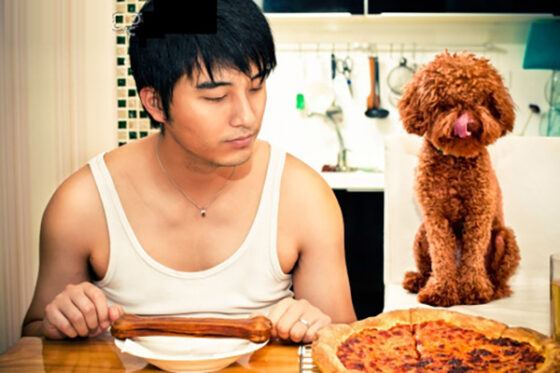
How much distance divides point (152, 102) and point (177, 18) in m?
0.16

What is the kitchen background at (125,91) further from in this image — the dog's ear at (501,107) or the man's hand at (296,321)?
the dog's ear at (501,107)

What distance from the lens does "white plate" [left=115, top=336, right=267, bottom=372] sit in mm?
638

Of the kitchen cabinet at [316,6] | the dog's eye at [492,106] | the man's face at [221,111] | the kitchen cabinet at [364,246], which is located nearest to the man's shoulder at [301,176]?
the man's face at [221,111]

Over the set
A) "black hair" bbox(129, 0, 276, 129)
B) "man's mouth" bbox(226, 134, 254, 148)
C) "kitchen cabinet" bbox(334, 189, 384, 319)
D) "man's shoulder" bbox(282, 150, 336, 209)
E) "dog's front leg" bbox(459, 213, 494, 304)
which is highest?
"black hair" bbox(129, 0, 276, 129)

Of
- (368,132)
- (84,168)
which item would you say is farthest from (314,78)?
(84,168)

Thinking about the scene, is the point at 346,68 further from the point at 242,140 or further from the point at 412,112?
the point at 242,140

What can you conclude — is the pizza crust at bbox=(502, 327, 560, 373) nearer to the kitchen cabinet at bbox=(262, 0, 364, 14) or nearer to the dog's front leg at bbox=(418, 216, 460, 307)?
the dog's front leg at bbox=(418, 216, 460, 307)

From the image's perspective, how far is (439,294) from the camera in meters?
1.21

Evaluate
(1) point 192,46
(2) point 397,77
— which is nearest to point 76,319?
(1) point 192,46

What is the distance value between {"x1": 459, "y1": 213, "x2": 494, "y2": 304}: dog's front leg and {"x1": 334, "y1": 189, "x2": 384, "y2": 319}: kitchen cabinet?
99cm

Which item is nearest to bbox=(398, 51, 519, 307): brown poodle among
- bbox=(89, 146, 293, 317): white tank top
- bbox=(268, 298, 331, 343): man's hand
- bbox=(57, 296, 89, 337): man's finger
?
bbox=(89, 146, 293, 317): white tank top

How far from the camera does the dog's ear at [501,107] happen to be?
1120 mm

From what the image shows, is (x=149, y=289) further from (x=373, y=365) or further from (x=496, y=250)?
(x=496, y=250)

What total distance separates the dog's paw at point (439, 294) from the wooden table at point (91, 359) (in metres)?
0.57
